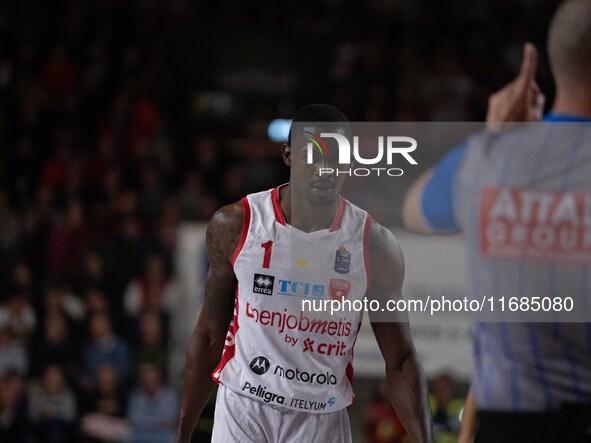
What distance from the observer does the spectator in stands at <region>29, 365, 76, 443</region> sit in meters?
5.86

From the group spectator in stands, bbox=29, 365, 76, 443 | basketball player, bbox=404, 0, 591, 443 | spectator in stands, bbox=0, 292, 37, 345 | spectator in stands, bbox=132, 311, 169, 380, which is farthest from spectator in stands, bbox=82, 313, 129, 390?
basketball player, bbox=404, 0, 591, 443

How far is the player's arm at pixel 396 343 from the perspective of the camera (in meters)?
3.19

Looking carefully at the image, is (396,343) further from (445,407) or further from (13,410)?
(13,410)

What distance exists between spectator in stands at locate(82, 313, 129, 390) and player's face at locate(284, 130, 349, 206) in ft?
7.33

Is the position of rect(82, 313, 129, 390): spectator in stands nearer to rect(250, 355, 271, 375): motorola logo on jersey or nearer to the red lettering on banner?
rect(250, 355, 271, 375): motorola logo on jersey

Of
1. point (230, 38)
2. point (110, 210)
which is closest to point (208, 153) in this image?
point (110, 210)

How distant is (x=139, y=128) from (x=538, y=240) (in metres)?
5.77

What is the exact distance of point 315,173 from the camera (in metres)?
3.11

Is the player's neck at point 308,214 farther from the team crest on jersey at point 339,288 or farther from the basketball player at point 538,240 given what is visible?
the basketball player at point 538,240

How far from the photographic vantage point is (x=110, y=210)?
590cm

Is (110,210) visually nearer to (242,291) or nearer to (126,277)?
(126,277)

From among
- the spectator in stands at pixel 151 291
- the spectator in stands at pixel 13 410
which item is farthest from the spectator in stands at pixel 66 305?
the spectator in stands at pixel 13 410

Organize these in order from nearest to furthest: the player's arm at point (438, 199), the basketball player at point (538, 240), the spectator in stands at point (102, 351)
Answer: the basketball player at point (538, 240)
the player's arm at point (438, 199)
the spectator in stands at point (102, 351)

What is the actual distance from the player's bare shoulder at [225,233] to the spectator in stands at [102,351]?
6.34 ft
